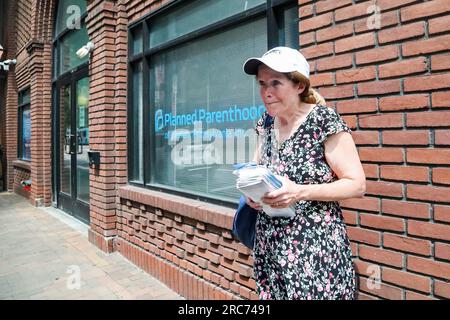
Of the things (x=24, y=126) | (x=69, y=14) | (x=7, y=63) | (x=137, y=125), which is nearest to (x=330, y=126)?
(x=137, y=125)

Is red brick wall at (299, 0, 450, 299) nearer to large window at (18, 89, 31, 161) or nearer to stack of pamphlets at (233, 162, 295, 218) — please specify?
stack of pamphlets at (233, 162, 295, 218)

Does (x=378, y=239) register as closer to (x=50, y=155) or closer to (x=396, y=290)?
(x=396, y=290)

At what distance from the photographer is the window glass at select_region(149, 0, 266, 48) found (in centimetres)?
345

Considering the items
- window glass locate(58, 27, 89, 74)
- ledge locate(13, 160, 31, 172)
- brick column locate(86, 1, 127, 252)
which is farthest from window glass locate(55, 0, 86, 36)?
ledge locate(13, 160, 31, 172)

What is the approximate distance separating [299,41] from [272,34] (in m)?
0.32

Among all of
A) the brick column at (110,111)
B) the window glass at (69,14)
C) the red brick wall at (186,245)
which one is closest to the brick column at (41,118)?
the window glass at (69,14)

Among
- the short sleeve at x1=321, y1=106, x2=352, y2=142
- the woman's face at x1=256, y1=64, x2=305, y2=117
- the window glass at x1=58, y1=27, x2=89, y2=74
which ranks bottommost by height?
the short sleeve at x1=321, y1=106, x2=352, y2=142

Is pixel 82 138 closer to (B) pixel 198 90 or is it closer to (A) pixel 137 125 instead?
(A) pixel 137 125

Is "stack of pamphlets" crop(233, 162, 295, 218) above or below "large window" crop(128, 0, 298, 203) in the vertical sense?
below

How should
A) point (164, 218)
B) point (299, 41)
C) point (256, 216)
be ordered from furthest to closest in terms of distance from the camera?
1. point (164, 218)
2. point (299, 41)
3. point (256, 216)

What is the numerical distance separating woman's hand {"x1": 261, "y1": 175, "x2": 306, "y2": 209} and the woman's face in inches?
14.7

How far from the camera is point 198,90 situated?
3.90m

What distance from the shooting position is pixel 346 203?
236cm
